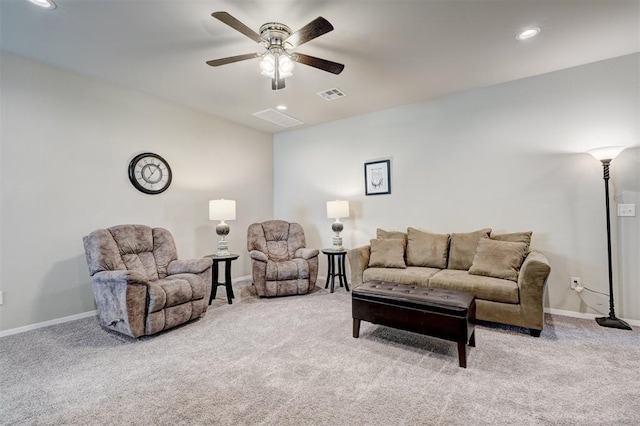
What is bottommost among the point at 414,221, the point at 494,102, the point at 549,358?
the point at 549,358

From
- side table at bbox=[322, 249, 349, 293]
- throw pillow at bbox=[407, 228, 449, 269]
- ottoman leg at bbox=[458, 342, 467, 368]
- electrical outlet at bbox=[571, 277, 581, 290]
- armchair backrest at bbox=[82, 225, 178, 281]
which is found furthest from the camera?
side table at bbox=[322, 249, 349, 293]

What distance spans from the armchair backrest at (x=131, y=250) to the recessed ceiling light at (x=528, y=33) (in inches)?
165

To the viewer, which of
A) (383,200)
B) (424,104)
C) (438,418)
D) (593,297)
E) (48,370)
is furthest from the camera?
Answer: (383,200)

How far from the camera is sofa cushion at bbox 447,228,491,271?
3367 millimetres

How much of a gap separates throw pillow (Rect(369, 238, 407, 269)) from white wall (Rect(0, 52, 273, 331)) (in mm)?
2592

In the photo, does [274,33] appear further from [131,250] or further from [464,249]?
[464,249]

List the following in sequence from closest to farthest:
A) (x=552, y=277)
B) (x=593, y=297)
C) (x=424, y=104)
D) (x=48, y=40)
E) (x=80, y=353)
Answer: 1. (x=80, y=353)
2. (x=48, y=40)
3. (x=593, y=297)
4. (x=552, y=277)
5. (x=424, y=104)

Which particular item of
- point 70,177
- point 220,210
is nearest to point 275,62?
point 220,210

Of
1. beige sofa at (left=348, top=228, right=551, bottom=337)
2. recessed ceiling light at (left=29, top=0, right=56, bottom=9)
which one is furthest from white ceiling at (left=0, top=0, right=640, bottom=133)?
beige sofa at (left=348, top=228, right=551, bottom=337)

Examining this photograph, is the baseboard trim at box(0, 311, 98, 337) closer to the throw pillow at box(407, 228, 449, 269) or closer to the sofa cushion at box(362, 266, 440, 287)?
the sofa cushion at box(362, 266, 440, 287)

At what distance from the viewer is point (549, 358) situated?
220 cm

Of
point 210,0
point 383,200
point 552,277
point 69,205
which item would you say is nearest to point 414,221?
point 383,200

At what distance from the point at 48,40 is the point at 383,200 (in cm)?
412

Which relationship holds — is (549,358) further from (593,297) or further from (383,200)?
(383,200)
